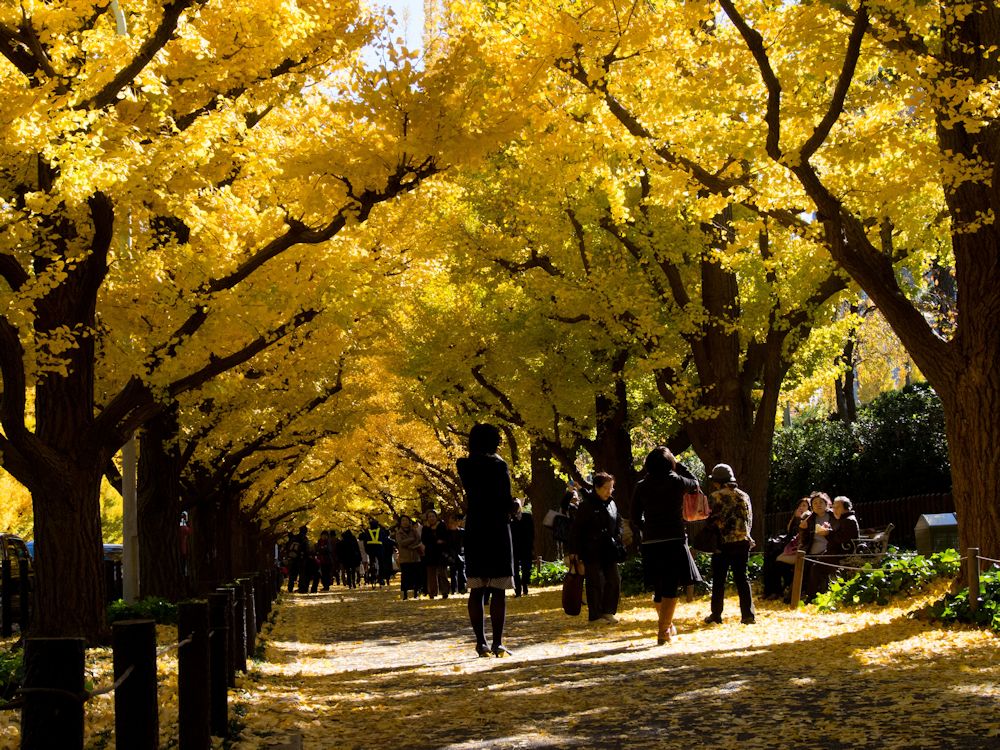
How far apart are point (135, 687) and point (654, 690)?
170 inches

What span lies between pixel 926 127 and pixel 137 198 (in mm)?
7631

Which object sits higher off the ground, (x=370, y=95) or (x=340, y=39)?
(x=340, y=39)

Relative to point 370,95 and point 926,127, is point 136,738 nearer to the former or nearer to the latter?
point 370,95

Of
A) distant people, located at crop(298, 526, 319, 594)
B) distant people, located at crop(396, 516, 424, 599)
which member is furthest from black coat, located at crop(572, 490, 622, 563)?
distant people, located at crop(298, 526, 319, 594)

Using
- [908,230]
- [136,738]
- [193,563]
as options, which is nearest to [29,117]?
[136,738]

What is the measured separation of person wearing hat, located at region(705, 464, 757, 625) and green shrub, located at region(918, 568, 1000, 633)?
2.21m

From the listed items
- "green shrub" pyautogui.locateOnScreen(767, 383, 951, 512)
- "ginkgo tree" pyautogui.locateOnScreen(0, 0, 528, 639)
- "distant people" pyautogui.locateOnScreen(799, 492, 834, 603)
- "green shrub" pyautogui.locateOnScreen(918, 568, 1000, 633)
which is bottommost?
"green shrub" pyautogui.locateOnScreen(918, 568, 1000, 633)

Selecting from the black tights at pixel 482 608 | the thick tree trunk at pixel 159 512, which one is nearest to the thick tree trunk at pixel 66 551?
the black tights at pixel 482 608

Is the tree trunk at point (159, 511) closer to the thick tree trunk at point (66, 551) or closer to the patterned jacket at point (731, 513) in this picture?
the thick tree trunk at point (66, 551)

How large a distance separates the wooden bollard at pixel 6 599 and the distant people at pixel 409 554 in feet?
35.1

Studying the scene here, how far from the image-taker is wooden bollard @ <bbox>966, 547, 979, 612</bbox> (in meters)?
10.8

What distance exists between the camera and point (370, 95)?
35.1 feet

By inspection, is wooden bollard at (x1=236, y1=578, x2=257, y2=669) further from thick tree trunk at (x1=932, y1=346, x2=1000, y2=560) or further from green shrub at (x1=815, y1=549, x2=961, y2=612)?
thick tree trunk at (x1=932, y1=346, x2=1000, y2=560)

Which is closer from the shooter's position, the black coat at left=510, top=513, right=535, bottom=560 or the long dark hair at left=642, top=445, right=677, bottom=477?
the long dark hair at left=642, top=445, right=677, bottom=477
